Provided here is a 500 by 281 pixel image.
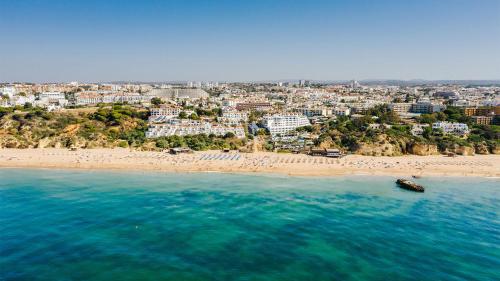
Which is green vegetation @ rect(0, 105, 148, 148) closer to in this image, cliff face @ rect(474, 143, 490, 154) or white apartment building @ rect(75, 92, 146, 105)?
white apartment building @ rect(75, 92, 146, 105)

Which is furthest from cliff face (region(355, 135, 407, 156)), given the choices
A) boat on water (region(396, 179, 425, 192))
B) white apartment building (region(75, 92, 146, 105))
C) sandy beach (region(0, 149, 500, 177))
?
white apartment building (region(75, 92, 146, 105))

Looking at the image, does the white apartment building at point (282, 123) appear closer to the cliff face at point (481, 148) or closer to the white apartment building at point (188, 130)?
the white apartment building at point (188, 130)

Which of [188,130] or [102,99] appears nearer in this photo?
[188,130]

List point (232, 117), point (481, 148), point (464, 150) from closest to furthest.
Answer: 1. point (464, 150)
2. point (481, 148)
3. point (232, 117)

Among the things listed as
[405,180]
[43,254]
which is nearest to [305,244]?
[43,254]

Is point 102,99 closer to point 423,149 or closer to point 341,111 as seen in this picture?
point 341,111

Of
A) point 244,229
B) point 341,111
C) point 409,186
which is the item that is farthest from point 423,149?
point 341,111

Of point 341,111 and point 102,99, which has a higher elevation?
point 102,99

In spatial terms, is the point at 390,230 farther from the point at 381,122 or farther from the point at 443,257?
the point at 381,122
